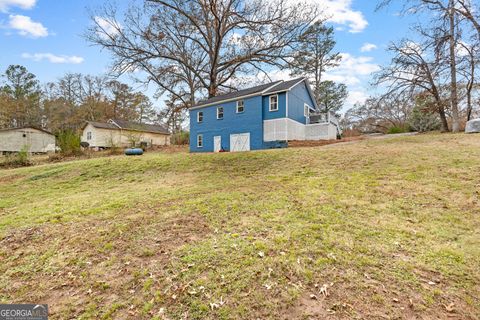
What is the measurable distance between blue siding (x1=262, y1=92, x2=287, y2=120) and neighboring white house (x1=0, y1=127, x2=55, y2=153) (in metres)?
24.8

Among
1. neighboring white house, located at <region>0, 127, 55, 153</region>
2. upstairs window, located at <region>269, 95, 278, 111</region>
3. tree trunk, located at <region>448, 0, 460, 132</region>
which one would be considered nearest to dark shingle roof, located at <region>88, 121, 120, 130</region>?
neighboring white house, located at <region>0, 127, 55, 153</region>

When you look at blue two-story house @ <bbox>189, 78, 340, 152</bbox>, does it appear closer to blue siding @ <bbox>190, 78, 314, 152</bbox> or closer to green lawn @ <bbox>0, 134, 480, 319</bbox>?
blue siding @ <bbox>190, 78, 314, 152</bbox>

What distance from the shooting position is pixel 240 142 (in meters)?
18.3

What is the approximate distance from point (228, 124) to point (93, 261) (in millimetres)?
16294

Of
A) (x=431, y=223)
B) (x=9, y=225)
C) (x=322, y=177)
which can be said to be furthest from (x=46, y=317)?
(x=322, y=177)

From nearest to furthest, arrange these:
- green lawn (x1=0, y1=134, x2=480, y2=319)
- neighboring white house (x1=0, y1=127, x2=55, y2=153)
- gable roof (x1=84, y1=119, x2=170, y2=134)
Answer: green lawn (x1=0, y1=134, x2=480, y2=319)
neighboring white house (x1=0, y1=127, x2=55, y2=153)
gable roof (x1=84, y1=119, x2=170, y2=134)

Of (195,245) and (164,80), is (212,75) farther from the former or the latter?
(195,245)

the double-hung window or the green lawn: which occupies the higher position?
the double-hung window

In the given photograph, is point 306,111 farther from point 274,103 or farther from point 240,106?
point 240,106

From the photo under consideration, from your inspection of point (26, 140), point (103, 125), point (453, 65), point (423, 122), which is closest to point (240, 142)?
point (453, 65)

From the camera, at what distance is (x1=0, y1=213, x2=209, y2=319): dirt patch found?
2.57 m

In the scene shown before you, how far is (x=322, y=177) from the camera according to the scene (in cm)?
680

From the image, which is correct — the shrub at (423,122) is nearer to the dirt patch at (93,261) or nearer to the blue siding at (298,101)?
the blue siding at (298,101)

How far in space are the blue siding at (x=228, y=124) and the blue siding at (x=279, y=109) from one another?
381mm
